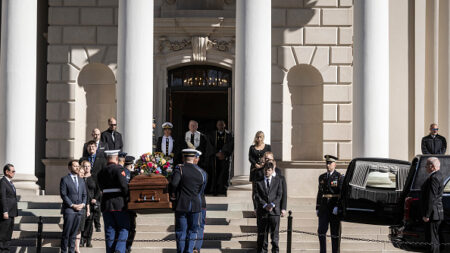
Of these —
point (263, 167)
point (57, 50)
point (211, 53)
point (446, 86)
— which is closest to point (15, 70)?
point (57, 50)

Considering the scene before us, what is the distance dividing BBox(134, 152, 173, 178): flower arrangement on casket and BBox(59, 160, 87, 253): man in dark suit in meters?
1.75

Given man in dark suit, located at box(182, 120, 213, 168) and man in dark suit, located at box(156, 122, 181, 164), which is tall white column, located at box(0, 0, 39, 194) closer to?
man in dark suit, located at box(156, 122, 181, 164)

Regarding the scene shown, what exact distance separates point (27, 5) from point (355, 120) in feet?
30.7

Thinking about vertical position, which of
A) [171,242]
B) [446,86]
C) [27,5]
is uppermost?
[27,5]

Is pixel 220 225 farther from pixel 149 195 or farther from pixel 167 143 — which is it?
pixel 167 143

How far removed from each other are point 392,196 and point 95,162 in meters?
7.43

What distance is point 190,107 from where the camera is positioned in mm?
33188

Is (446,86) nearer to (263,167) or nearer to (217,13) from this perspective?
(217,13)

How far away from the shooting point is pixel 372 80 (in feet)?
91.7

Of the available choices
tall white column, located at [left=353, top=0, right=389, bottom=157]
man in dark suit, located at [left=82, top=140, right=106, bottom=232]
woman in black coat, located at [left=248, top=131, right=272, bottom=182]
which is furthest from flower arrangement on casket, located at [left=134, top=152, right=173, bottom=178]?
tall white column, located at [left=353, top=0, right=389, bottom=157]

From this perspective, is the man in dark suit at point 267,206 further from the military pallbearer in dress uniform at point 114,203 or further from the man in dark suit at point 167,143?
the man in dark suit at point 167,143

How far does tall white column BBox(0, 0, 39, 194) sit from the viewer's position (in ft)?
92.3

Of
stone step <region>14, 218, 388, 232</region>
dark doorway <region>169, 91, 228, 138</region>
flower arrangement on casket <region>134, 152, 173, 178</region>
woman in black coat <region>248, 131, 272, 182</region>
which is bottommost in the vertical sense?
stone step <region>14, 218, 388, 232</region>

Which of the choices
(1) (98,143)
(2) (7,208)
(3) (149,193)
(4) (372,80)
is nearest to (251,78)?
(4) (372,80)
